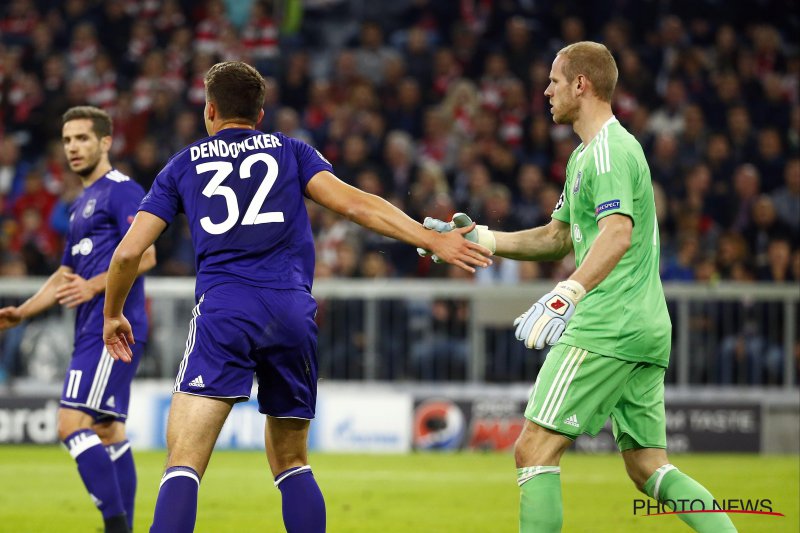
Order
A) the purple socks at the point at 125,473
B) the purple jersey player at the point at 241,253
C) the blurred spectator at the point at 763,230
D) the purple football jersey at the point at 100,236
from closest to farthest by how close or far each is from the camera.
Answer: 1. the purple jersey player at the point at 241,253
2. the purple football jersey at the point at 100,236
3. the purple socks at the point at 125,473
4. the blurred spectator at the point at 763,230

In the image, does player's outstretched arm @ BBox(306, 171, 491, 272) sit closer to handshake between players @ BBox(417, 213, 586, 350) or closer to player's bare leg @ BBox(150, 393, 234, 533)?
handshake between players @ BBox(417, 213, 586, 350)

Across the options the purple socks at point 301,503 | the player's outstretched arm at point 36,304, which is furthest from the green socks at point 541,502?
the player's outstretched arm at point 36,304

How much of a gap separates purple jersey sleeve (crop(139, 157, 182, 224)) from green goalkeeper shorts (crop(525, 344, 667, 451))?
1.75m

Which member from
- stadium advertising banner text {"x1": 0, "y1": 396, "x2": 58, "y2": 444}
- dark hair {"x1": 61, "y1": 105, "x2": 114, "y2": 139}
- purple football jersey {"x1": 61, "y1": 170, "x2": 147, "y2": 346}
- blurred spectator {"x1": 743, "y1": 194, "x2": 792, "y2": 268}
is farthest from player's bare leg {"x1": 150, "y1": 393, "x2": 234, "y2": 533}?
blurred spectator {"x1": 743, "y1": 194, "x2": 792, "y2": 268}

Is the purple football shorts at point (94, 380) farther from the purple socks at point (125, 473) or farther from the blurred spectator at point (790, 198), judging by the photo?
the blurred spectator at point (790, 198)

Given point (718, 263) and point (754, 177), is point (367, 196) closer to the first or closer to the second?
point (718, 263)

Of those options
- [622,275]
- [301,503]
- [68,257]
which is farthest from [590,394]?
[68,257]

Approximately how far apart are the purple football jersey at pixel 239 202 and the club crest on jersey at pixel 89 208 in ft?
7.11

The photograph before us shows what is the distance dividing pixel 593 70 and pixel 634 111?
10.6m

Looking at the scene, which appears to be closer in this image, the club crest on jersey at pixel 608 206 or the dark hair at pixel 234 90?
the club crest on jersey at pixel 608 206

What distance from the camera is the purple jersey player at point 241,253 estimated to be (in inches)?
203

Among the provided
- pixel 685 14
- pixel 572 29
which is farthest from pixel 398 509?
pixel 685 14

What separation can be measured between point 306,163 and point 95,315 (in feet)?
8.12

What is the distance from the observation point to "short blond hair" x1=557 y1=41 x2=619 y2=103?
5645 mm
